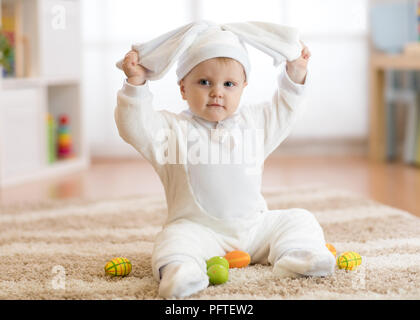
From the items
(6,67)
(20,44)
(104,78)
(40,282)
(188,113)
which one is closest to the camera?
(40,282)

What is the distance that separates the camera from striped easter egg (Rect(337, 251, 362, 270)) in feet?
4.02

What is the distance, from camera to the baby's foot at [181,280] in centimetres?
106

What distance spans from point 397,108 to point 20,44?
5.80ft

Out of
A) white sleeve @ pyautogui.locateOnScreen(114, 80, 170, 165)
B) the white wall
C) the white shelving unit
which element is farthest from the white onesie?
the white wall

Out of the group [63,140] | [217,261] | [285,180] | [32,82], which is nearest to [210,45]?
[217,261]

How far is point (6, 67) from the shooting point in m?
2.44

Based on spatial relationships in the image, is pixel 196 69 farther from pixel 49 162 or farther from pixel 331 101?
pixel 331 101

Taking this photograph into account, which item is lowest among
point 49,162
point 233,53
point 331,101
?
point 49,162

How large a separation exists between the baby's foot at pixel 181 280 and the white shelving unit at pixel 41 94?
151cm

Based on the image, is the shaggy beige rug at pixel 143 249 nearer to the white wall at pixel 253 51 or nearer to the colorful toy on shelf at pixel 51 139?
the colorful toy on shelf at pixel 51 139

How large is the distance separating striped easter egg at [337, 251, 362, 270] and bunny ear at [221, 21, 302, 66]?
1.28 ft

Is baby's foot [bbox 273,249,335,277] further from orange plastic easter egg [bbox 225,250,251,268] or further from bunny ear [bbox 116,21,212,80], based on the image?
bunny ear [bbox 116,21,212,80]

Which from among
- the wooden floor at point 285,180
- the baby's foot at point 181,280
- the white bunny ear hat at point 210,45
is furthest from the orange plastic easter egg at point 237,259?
the wooden floor at point 285,180
